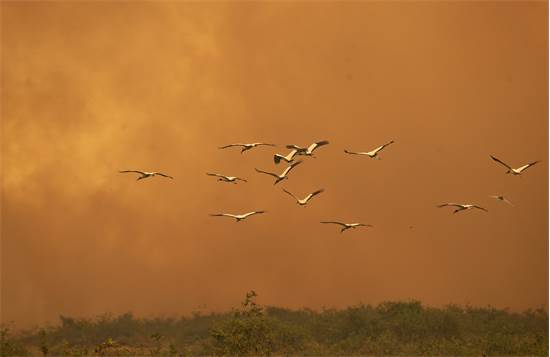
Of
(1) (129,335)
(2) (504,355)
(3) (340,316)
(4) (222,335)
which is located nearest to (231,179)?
(4) (222,335)

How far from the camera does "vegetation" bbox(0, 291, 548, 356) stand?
Answer: 108 ft

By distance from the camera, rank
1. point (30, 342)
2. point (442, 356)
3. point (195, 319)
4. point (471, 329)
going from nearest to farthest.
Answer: point (442, 356) → point (471, 329) → point (30, 342) → point (195, 319)

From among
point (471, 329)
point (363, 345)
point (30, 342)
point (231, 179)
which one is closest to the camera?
point (231, 179)

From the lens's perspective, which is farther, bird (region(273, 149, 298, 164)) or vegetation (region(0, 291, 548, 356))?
vegetation (region(0, 291, 548, 356))

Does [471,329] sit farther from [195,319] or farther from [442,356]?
[195,319]

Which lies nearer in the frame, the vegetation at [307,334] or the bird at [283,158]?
the bird at [283,158]

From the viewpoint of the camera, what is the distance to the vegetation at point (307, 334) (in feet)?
108

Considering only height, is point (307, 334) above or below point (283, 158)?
below

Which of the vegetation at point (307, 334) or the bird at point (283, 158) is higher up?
the bird at point (283, 158)

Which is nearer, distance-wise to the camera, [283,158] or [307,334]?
[283,158]

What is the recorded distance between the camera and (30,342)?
46.0 metres

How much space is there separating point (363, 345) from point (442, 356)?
17.6 feet

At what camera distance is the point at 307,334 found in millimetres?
40562

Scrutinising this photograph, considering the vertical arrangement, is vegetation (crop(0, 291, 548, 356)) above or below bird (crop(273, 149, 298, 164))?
below
